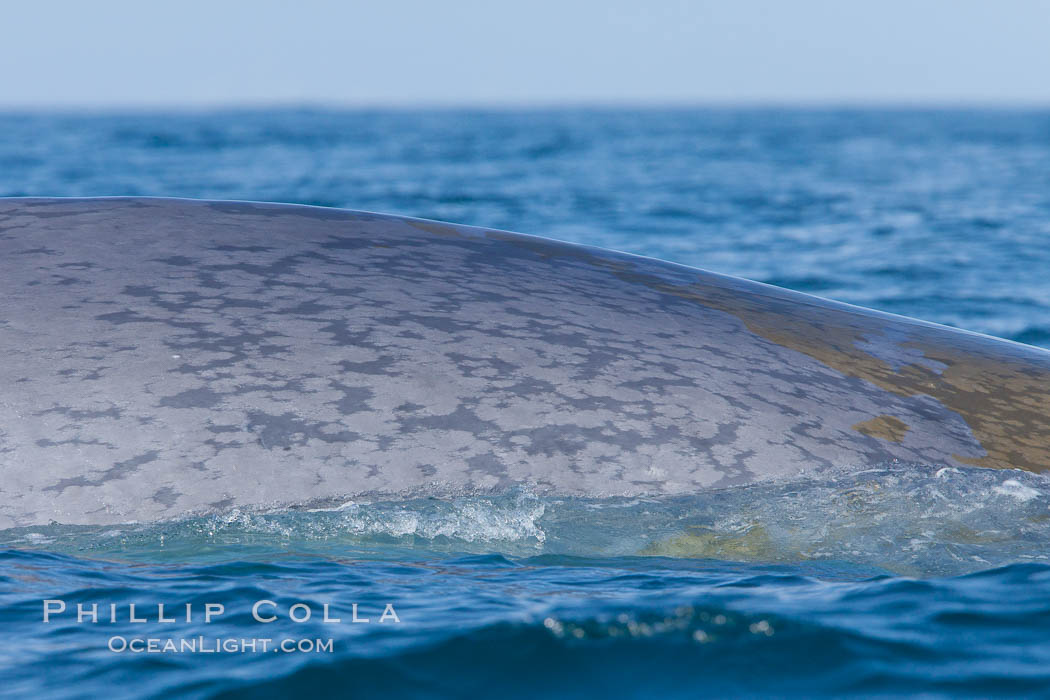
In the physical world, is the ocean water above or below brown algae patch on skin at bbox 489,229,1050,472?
below

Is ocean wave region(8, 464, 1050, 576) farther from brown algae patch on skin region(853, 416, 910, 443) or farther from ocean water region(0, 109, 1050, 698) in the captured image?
brown algae patch on skin region(853, 416, 910, 443)

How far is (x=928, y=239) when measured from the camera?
1827cm

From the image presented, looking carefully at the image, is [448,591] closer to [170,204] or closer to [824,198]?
[170,204]

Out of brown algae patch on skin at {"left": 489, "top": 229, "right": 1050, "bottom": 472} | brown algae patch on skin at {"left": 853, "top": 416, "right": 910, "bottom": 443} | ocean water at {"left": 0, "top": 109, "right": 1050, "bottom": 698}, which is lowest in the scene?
ocean water at {"left": 0, "top": 109, "right": 1050, "bottom": 698}

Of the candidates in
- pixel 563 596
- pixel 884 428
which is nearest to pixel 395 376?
pixel 563 596

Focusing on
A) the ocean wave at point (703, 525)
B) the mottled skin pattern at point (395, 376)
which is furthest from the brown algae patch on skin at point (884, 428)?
the ocean wave at point (703, 525)

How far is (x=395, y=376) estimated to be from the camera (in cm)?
443

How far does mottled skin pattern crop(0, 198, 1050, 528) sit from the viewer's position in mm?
4164

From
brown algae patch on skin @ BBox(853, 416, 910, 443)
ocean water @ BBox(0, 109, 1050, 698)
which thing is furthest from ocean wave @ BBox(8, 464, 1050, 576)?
brown algae patch on skin @ BBox(853, 416, 910, 443)

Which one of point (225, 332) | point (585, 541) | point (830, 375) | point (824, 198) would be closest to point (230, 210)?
point (225, 332)

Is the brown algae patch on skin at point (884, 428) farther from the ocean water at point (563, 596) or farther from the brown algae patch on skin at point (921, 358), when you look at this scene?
the ocean water at point (563, 596)

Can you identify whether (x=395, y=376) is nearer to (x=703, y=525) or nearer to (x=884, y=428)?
(x=703, y=525)

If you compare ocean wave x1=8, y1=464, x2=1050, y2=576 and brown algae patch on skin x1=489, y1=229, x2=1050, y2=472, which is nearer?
ocean wave x1=8, y1=464, x2=1050, y2=576

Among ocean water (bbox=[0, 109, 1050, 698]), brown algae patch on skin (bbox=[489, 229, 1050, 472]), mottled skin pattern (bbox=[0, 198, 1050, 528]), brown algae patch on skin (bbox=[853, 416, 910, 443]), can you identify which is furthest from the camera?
brown algae patch on skin (bbox=[489, 229, 1050, 472])
